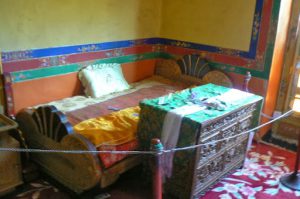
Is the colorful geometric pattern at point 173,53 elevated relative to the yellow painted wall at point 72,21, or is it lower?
lower

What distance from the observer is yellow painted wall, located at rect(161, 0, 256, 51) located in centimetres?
361

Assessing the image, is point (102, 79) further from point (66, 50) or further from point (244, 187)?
point (244, 187)

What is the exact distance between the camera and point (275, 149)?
12.0ft

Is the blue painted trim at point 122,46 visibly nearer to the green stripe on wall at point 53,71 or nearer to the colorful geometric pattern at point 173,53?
the colorful geometric pattern at point 173,53

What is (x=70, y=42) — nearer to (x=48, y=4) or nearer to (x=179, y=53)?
(x=48, y=4)

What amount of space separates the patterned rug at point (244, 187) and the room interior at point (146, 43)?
0.52 m

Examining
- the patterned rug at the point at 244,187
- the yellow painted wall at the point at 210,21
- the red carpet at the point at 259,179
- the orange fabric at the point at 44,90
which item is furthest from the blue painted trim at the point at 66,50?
the red carpet at the point at 259,179

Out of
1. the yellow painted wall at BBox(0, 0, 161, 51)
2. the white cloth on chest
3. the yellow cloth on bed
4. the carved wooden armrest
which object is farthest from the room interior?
the white cloth on chest

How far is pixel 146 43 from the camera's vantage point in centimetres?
425

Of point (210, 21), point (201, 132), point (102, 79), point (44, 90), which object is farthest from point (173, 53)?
point (201, 132)

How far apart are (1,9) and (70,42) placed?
78 cm

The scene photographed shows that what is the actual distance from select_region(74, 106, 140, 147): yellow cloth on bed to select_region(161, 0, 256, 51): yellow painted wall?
4.98ft

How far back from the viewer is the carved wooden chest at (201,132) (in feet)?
7.75

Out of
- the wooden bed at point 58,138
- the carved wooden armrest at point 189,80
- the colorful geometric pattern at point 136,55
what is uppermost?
the colorful geometric pattern at point 136,55
